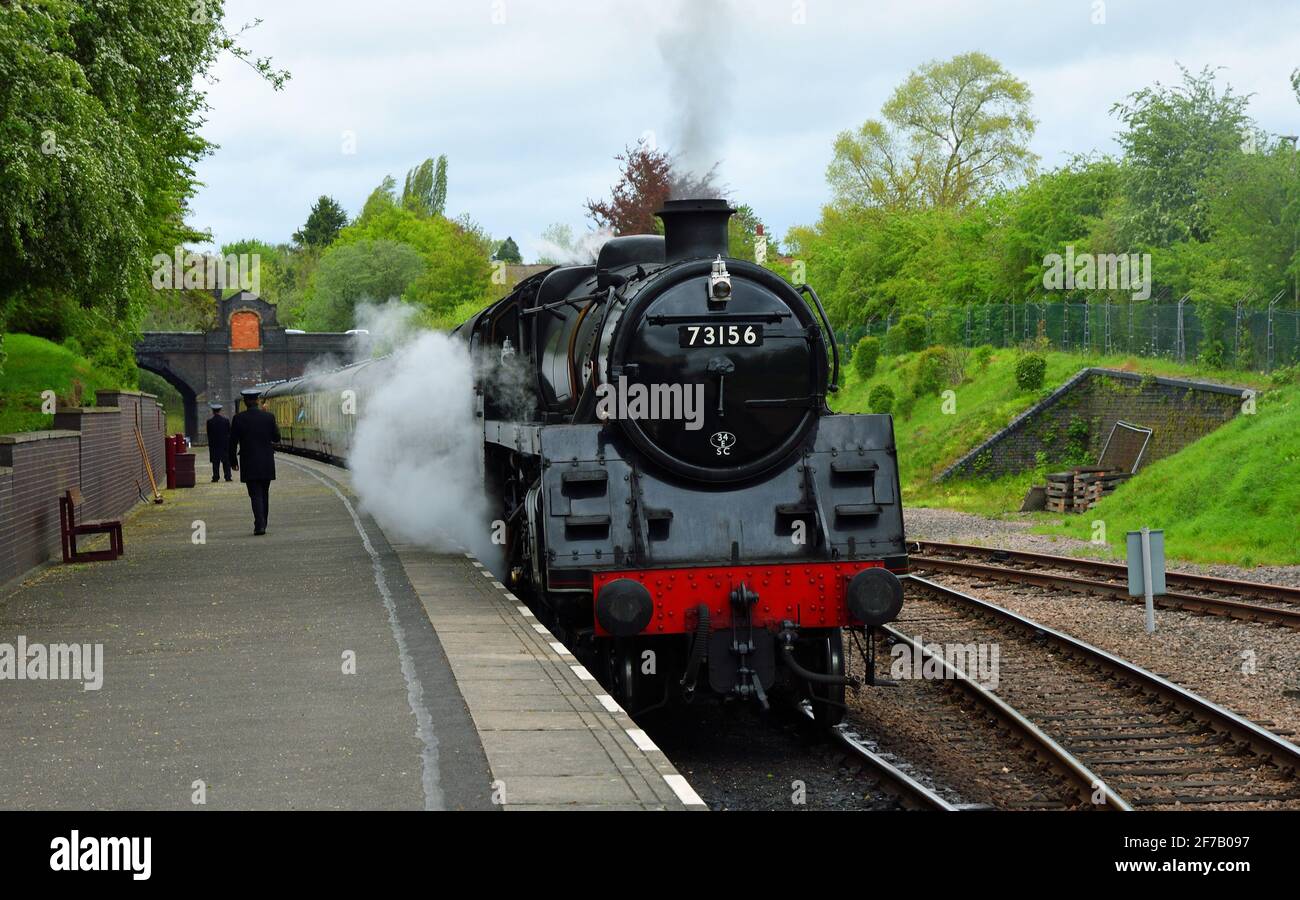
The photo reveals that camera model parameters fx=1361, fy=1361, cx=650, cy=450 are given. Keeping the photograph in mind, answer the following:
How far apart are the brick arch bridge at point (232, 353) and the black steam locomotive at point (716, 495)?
63145 mm

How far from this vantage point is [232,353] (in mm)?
72188

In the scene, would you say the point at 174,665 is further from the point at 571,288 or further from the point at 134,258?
the point at 134,258

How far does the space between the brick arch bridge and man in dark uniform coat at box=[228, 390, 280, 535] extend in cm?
5397

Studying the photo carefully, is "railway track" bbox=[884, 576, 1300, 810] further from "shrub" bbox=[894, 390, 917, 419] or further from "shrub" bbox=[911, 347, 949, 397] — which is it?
"shrub" bbox=[911, 347, 949, 397]

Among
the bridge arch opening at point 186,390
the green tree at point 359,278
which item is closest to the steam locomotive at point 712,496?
the bridge arch opening at point 186,390

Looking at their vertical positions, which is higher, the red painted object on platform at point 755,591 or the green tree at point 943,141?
the green tree at point 943,141

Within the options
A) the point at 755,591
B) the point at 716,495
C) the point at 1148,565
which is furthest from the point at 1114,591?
the point at 755,591

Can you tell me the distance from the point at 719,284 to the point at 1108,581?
8.31 meters

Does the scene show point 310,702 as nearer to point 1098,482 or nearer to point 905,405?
point 1098,482

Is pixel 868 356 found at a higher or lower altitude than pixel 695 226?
higher

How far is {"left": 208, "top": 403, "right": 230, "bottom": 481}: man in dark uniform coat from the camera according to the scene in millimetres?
29281

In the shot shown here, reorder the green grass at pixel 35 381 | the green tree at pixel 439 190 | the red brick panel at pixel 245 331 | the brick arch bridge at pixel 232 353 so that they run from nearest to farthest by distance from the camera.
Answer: the green grass at pixel 35 381 → the brick arch bridge at pixel 232 353 → the red brick panel at pixel 245 331 → the green tree at pixel 439 190

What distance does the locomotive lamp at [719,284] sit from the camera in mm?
8852

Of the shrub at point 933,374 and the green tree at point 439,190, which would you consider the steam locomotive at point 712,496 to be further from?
the green tree at point 439,190
